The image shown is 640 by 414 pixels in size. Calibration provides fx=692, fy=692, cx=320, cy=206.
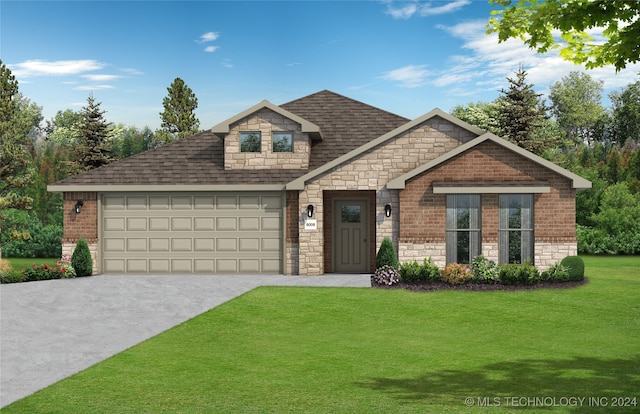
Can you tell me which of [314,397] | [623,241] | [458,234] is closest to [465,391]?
[314,397]

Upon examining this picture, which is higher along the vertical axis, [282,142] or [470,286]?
[282,142]

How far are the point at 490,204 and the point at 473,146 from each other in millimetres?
1834

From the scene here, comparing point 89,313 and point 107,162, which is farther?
point 107,162

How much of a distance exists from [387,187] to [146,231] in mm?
8243

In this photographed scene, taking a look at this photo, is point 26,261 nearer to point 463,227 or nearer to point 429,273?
point 429,273

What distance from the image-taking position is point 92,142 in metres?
37.2

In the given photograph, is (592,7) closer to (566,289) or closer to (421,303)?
(421,303)

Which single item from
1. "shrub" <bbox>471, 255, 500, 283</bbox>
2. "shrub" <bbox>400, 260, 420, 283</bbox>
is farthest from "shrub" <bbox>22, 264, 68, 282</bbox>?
"shrub" <bbox>471, 255, 500, 283</bbox>

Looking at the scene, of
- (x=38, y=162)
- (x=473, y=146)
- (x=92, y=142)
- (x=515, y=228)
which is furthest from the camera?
(x=38, y=162)

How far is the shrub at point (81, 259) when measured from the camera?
2247 cm

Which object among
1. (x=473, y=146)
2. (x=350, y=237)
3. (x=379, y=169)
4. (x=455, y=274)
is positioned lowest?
(x=455, y=274)

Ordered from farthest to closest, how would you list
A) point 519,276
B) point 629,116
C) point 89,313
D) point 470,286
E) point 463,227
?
point 629,116
point 463,227
point 519,276
point 470,286
point 89,313

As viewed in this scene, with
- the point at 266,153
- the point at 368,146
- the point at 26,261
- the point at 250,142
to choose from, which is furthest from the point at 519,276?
the point at 26,261

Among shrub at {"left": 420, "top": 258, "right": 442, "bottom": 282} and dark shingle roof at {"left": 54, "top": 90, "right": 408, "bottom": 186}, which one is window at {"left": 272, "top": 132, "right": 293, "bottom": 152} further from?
shrub at {"left": 420, "top": 258, "right": 442, "bottom": 282}
